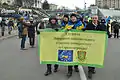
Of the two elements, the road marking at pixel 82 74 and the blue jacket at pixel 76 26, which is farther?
the blue jacket at pixel 76 26

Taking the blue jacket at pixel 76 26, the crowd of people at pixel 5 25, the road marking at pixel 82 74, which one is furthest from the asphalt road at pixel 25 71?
the crowd of people at pixel 5 25

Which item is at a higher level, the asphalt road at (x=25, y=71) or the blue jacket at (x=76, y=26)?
the blue jacket at (x=76, y=26)

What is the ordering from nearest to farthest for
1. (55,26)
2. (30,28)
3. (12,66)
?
(55,26) → (12,66) → (30,28)

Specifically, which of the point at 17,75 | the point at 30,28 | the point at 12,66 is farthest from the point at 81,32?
the point at 30,28

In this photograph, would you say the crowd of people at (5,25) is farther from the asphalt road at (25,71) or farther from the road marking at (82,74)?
the road marking at (82,74)

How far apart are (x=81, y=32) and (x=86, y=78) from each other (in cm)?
120

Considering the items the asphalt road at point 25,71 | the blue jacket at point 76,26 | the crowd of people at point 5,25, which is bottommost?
the asphalt road at point 25,71

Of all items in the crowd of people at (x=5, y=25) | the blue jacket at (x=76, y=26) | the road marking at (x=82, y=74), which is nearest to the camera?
the road marking at (x=82, y=74)

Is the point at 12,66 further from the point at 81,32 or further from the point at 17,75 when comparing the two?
the point at 81,32

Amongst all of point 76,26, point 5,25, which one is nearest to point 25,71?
point 76,26

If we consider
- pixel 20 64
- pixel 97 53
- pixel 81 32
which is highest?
pixel 81 32

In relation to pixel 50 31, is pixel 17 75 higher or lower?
lower

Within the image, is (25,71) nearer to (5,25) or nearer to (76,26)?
(76,26)

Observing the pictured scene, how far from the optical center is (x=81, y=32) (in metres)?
7.41
